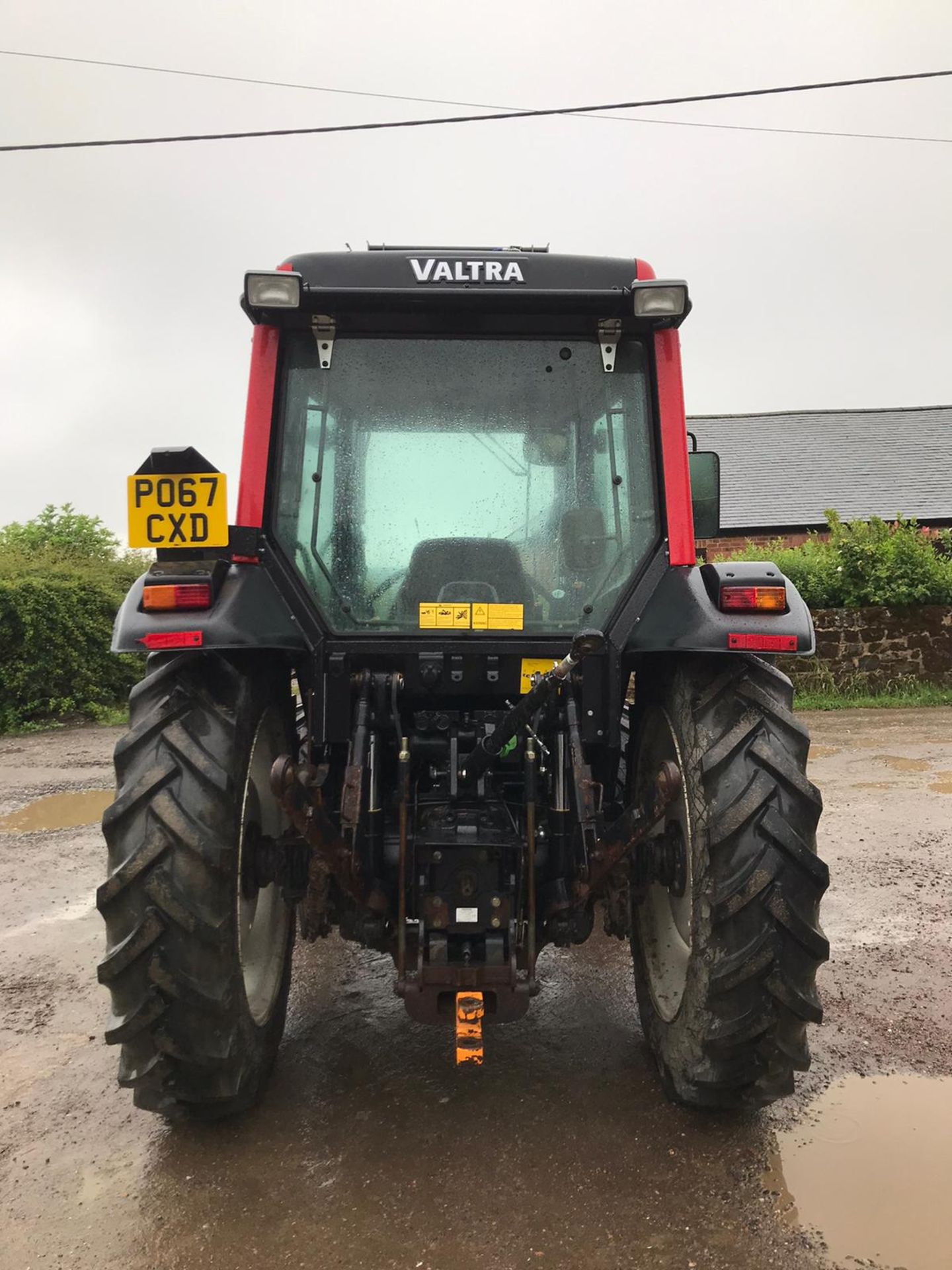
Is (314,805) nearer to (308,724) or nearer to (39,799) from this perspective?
(308,724)

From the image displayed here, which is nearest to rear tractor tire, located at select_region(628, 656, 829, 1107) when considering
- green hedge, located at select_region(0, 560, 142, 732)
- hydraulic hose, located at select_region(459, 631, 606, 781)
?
hydraulic hose, located at select_region(459, 631, 606, 781)

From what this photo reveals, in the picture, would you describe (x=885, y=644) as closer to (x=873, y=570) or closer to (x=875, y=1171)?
(x=873, y=570)

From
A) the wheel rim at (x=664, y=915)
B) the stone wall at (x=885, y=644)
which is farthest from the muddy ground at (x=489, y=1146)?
the stone wall at (x=885, y=644)

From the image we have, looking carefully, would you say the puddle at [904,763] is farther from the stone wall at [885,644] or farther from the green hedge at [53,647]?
the green hedge at [53,647]

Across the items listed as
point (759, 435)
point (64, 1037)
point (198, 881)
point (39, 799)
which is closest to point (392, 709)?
point (198, 881)

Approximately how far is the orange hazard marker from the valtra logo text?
82.3 inches

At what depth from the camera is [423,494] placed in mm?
2916

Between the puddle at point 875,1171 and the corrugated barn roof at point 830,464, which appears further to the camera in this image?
the corrugated barn roof at point 830,464

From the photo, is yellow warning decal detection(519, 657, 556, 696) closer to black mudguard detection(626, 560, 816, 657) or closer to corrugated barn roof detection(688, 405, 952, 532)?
black mudguard detection(626, 560, 816, 657)

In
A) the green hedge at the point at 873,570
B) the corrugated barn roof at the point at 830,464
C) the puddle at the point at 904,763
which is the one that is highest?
the corrugated barn roof at the point at 830,464

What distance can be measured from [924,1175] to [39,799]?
7146 mm

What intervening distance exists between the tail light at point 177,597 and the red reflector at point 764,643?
57.2 inches

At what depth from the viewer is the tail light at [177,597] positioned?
257 cm

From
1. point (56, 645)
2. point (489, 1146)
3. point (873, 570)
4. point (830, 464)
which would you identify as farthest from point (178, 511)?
point (830, 464)
